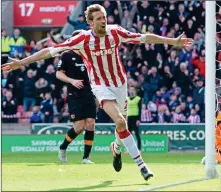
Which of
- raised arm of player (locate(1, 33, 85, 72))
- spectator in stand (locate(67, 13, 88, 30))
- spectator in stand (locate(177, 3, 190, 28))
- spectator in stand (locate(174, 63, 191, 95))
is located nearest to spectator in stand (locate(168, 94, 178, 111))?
spectator in stand (locate(174, 63, 191, 95))

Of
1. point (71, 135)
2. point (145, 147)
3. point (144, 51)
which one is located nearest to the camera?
point (71, 135)

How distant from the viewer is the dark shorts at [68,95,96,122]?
45.2 feet

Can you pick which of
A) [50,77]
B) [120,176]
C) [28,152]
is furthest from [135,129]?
[120,176]

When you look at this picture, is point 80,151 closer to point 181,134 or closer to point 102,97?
point 181,134

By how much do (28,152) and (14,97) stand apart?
501cm

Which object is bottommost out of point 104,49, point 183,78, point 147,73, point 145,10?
point 183,78

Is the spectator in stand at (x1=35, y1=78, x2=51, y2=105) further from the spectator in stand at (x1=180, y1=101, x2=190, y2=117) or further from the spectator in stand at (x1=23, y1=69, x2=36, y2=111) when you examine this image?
the spectator in stand at (x1=180, y1=101, x2=190, y2=117)

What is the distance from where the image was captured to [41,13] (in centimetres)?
3050

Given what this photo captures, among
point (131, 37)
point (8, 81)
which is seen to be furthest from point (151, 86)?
point (131, 37)

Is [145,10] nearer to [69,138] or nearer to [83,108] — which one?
[83,108]

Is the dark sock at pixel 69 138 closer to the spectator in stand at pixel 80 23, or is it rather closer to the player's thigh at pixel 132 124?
the player's thigh at pixel 132 124

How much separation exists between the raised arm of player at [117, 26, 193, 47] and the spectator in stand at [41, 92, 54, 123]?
47.6ft

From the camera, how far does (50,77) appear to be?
26078mm

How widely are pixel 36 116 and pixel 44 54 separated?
584 inches
